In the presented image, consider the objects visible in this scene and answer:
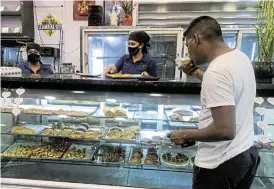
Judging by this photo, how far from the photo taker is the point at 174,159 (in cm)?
172

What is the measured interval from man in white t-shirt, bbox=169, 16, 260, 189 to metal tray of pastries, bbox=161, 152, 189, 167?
0.53 metres

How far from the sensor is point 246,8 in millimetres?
3381

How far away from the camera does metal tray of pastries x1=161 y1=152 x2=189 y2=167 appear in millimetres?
1675

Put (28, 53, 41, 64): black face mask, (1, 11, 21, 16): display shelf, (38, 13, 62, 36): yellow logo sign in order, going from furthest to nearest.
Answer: (38, 13, 62, 36): yellow logo sign
(1, 11, 21, 16): display shelf
(28, 53, 41, 64): black face mask

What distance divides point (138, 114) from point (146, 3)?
94.4 inches

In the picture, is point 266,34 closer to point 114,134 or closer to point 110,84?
point 110,84

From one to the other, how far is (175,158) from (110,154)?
0.49m

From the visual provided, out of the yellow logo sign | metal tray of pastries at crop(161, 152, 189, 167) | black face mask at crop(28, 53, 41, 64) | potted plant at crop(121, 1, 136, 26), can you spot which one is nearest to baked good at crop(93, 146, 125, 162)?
metal tray of pastries at crop(161, 152, 189, 167)

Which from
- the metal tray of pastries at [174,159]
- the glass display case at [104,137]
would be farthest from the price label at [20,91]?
the metal tray of pastries at [174,159]

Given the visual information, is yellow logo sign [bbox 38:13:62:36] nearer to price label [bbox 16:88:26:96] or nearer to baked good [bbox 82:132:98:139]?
price label [bbox 16:88:26:96]

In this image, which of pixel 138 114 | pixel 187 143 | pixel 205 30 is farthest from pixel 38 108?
pixel 205 30

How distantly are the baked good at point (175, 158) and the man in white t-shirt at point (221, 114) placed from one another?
0.54 m

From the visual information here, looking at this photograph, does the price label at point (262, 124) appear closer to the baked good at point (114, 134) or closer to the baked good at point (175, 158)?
the baked good at point (175, 158)

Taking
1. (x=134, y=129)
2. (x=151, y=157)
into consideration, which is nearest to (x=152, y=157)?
(x=151, y=157)
